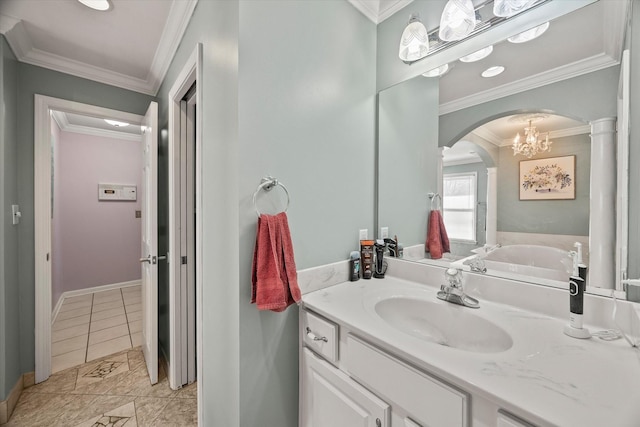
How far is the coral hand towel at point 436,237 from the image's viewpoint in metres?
1.33

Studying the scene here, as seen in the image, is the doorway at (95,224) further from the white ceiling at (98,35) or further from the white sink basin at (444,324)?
the white sink basin at (444,324)

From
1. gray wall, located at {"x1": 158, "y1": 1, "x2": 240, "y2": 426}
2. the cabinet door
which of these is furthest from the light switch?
the cabinet door

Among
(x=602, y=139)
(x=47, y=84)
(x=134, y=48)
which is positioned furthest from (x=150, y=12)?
(x=602, y=139)

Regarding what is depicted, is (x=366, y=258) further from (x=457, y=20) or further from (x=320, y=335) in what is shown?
(x=457, y=20)

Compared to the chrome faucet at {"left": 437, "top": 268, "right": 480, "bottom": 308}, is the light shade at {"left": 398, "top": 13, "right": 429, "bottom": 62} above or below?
above

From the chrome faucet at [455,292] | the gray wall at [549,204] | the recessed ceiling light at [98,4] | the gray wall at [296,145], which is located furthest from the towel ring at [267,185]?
the recessed ceiling light at [98,4]

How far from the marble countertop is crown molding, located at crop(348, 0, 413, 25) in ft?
5.30

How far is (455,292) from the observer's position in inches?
42.9

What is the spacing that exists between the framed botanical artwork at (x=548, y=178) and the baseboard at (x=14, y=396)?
3.13 meters

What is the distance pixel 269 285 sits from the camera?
100 cm

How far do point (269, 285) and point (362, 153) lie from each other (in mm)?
913

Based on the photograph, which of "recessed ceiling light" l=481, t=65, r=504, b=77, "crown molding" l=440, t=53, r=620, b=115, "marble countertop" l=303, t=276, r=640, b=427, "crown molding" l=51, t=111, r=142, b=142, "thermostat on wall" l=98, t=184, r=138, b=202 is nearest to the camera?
"marble countertop" l=303, t=276, r=640, b=427

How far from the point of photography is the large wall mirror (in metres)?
0.90

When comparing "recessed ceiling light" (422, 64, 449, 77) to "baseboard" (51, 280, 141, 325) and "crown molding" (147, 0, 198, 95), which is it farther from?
"baseboard" (51, 280, 141, 325)
